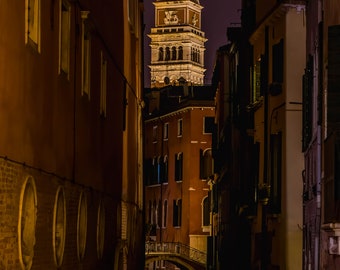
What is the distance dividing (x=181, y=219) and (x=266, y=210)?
47419mm

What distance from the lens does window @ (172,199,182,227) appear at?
3135 inches

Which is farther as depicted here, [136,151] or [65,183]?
[136,151]

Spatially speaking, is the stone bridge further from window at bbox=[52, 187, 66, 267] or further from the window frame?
window at bbox=[52, 187, 66, 267]

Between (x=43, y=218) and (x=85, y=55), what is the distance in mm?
6785

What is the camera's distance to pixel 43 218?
17391 millimetres

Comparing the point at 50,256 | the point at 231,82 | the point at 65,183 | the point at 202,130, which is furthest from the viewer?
the point at 202,130

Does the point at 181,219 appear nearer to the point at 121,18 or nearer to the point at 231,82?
the point at 231,82

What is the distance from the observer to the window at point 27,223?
616 inches

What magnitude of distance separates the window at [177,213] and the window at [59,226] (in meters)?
59.9

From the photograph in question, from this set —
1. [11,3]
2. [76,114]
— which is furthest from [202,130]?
[11,3]

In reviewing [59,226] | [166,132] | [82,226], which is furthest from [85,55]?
[166,132]

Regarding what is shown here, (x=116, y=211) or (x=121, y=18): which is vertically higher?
(x=121, y=18)

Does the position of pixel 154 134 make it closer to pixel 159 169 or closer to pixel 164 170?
pixel 159 169

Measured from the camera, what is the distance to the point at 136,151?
3988 centimetres
